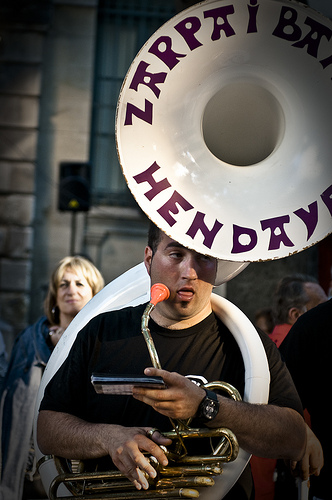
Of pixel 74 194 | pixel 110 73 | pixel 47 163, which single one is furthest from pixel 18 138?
pixel 110 73

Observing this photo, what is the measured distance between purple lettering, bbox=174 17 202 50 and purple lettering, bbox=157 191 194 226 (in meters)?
0.47

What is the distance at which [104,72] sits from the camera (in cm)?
884

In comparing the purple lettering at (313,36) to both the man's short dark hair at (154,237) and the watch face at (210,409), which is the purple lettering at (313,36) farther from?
the watch face at (210,409)

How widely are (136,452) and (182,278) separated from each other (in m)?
0.55

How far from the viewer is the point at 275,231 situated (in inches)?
88.8

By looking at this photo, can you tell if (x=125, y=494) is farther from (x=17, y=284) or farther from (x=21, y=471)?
(x=17, y=284)

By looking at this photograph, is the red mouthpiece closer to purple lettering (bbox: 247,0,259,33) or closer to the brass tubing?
the brass tubing

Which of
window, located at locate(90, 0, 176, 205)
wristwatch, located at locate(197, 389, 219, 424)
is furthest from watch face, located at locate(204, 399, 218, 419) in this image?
window, located at locate(90, 0, 176, 205)

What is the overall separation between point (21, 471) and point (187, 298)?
209cm

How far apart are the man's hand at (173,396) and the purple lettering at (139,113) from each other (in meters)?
0.80

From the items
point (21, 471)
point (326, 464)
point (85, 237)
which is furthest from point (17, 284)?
point (326, 464)

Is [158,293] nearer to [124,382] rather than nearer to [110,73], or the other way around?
[124,382]

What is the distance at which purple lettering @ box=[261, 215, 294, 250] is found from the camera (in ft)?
7.30

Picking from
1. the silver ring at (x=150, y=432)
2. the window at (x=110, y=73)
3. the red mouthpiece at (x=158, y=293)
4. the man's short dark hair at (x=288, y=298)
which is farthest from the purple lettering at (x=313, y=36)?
the window at (x=110, y=73)
